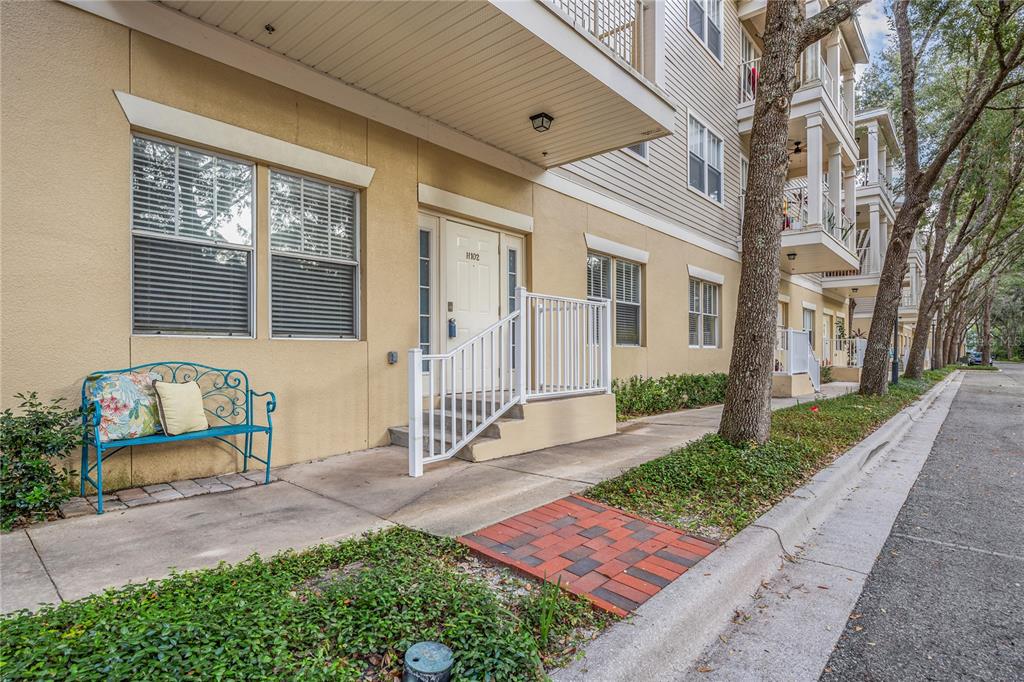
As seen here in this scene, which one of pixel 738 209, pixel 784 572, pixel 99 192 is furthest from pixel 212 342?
pixel 738 209

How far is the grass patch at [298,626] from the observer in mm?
1696

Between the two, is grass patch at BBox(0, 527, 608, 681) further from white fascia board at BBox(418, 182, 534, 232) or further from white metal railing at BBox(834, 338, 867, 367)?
white metal railing at BBox(834, 338, 867, 367)

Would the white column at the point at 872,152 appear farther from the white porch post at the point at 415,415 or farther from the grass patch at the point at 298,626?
the grass patch at the point at 298,626

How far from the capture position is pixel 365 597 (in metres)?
2.20

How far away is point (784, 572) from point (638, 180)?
7648 mm

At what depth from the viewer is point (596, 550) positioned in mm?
2977

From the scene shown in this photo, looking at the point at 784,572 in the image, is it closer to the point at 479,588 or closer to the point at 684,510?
the point at 684,510

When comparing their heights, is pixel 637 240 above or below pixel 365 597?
above

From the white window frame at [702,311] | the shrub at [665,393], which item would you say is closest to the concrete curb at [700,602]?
the shrub at [665,393]

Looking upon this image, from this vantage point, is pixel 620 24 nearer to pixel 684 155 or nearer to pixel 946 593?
pixel 684 155

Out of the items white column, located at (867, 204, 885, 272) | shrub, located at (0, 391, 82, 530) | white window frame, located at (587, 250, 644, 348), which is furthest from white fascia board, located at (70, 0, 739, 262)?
white column, located at (867, 204, 885, 272)

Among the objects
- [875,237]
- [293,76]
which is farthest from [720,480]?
[875,237]

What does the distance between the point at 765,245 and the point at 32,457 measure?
608 cm

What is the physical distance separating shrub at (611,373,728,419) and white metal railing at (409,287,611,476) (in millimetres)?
1735
